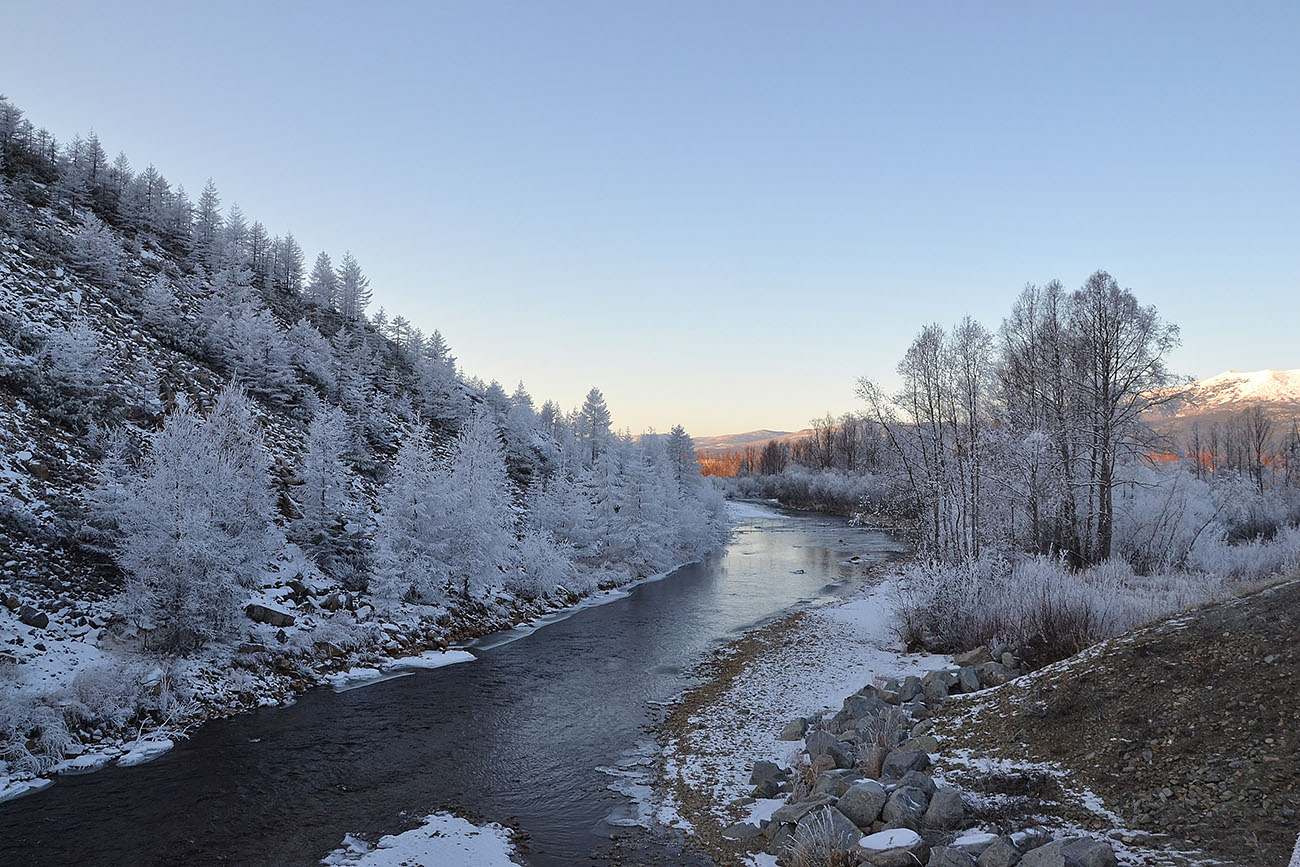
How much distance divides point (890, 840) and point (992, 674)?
22.8 feet

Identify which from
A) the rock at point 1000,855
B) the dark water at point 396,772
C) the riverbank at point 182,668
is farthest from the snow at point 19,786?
the rock at point 1000,855

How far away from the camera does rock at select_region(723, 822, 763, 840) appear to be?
9023mm

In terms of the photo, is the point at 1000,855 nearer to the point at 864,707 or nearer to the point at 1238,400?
the point at 864,707

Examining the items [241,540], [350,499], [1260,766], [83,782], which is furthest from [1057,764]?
[350,499]

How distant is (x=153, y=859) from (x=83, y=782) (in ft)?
11.8

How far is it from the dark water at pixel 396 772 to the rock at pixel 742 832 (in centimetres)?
70

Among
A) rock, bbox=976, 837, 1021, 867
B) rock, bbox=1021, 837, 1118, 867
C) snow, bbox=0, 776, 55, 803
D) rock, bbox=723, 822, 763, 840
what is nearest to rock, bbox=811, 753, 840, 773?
rock, bbox=723, 822, 763, 840

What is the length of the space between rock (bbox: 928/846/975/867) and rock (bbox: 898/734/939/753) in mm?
3269

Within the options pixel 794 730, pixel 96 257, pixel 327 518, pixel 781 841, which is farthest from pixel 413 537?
pixel 96 257

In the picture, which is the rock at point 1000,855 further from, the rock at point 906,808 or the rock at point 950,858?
the rock at point 906,808

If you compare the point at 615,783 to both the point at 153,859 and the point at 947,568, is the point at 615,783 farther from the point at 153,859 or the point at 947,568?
the point at 947,568

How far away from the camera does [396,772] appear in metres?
12.1

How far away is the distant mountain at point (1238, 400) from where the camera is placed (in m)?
23.5

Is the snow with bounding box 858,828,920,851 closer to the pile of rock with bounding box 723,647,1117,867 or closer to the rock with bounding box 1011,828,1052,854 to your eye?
the pile of rock with bounding box 723,647,1117,867
